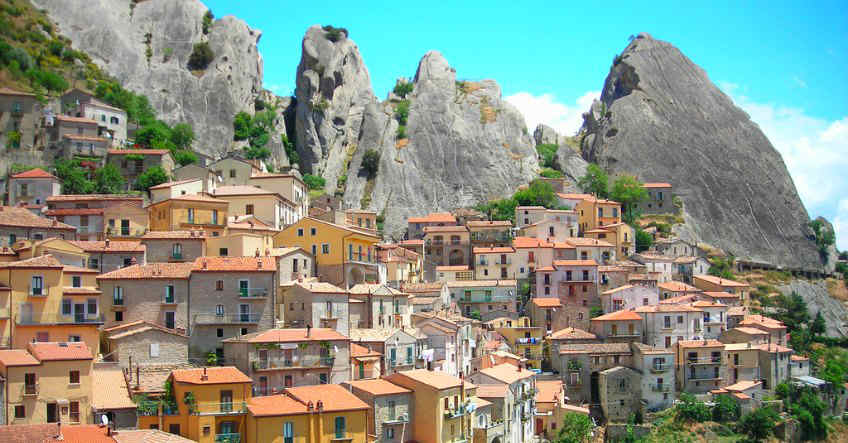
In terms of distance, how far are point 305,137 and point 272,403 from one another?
69976 millimetres

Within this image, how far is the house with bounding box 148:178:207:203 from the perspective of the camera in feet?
223

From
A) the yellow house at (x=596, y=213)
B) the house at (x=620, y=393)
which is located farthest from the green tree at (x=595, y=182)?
the house at (x=620, y=393)

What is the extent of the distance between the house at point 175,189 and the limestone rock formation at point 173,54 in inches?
1221

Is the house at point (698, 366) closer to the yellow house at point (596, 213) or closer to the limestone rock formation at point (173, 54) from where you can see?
the yellow house at point (596, 213)

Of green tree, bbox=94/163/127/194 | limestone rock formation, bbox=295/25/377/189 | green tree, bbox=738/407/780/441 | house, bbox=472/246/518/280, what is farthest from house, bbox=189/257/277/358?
limestone rock formation, bbox=295/25/377/189

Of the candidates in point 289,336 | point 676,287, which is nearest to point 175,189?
point 289,336

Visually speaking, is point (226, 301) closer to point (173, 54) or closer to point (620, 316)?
point (620, 316)

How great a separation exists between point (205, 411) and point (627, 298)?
135ft

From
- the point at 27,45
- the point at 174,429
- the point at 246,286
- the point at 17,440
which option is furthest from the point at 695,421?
the point at 27,45

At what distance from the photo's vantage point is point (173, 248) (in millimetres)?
57250

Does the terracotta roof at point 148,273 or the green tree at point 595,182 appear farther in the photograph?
the green tree at point 595,182

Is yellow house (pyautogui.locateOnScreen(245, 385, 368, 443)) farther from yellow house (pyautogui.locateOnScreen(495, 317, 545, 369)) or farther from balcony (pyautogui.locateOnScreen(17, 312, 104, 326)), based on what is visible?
yellow house (pyautogui.locateOnScreen(495, 317, 545, 369))

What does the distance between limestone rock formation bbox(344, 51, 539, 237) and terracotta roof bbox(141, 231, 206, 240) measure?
43.9 metres

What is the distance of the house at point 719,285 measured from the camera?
88.2 meters
